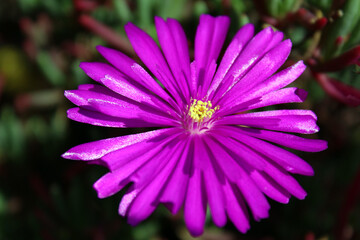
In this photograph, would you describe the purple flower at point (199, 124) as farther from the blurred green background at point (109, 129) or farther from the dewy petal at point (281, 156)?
the blurred green background at point (109, 129)

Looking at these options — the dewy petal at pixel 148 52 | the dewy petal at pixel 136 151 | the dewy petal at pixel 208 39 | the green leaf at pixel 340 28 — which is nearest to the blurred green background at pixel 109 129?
the green leaf at pixel 340 28

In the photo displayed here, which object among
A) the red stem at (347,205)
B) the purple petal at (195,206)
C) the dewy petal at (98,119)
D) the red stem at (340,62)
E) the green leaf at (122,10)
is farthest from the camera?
the green leaf at (122,10)

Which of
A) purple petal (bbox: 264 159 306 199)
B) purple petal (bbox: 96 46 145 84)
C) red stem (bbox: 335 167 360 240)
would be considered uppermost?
purple petal (bbox: 96 46 145 84)

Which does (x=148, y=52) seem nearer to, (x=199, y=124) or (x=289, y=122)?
(x=199, y=124)

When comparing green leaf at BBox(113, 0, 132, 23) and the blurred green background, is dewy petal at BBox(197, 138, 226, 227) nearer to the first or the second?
the blurred green background

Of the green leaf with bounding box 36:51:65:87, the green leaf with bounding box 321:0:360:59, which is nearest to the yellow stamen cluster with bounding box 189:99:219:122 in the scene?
the green leaf with bounding box 321:0:360:59

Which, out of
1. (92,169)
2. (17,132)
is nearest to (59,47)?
(17,132)
